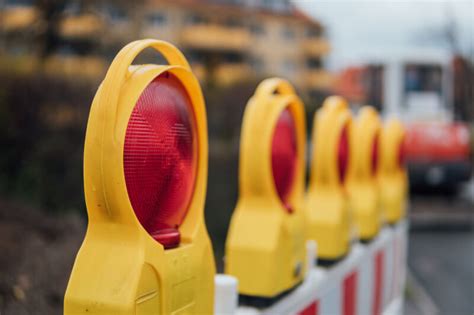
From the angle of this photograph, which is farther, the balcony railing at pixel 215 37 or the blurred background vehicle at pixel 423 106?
the balcony railing at pixel 215 37

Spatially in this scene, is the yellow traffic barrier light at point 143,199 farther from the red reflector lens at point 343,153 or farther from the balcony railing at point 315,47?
the balcony railing at point 315,47

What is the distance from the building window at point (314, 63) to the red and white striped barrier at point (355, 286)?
59988mm

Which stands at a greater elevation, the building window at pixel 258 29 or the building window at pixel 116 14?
the building window at pixel 258 29

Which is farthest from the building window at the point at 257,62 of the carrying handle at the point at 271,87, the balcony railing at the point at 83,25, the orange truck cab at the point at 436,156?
the carrying handle at the point at 271,87

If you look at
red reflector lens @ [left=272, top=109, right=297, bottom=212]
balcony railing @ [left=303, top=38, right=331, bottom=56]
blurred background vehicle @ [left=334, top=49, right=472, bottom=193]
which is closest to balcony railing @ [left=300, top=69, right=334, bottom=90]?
balcony railing @ [left=303, top=38, right=331, bottom=56]

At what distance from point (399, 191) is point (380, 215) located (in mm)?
849

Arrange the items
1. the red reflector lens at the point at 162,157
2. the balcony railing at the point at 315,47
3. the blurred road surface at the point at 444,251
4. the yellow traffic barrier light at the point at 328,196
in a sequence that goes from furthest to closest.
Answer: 1. the balcony railing at the point at 315,47
2. the blurred road surface at the point at 444,251
3. the yellow traffic barrier light at the point at 328,196
4. the red reflector lens at the point at 162,157

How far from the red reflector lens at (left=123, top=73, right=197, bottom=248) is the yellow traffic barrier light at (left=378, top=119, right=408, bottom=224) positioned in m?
2.48

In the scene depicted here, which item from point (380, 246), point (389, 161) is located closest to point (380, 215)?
point (380, 246)

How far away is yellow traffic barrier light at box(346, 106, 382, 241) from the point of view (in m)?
3.71

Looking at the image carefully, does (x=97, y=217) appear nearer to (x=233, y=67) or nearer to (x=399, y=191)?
(x=399, y=191)

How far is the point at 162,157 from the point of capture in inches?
71.2

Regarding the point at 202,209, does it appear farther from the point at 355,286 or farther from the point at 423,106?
the point at 423,106

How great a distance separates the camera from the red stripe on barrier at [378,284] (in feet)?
12.5
